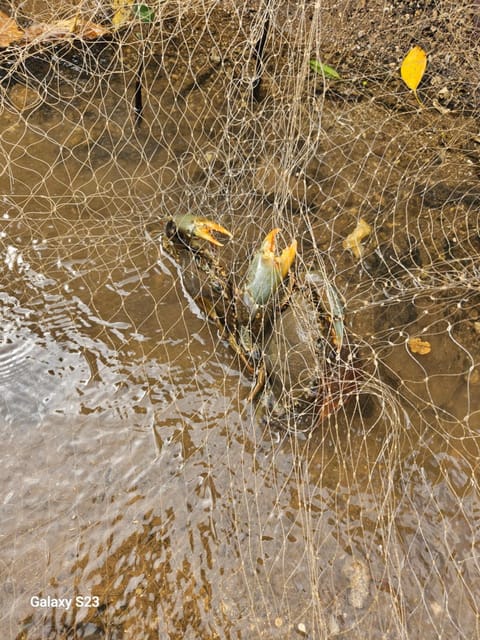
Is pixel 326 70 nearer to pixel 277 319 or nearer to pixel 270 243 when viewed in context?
pixel 270 243

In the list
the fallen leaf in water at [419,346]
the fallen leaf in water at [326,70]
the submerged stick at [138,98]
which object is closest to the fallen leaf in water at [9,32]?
the submerged stick at [138,98]

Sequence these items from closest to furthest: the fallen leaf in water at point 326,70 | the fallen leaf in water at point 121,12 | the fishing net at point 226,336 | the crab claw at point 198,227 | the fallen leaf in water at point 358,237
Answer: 1. the fishing net at point 226,336
2. the crab claw at point 198,227
3. the fallen leaf in water at point 358,237
4. the fallen leaf in water at point 121,12
5. the fallen leaf in water at point 326,70

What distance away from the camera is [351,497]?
2145 mm

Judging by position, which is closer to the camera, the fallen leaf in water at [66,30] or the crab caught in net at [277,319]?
the crab caught in net at [277,319]

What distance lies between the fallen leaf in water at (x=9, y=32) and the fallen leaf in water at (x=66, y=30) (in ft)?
0.20

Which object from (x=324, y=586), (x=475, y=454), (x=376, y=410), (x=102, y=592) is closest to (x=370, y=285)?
(x=376, y=410)

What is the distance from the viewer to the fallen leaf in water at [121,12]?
2.81 metres

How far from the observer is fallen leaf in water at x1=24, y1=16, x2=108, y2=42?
2763 mm

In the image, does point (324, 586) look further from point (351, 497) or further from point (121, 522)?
point (121, 522)

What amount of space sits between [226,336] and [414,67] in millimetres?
1850

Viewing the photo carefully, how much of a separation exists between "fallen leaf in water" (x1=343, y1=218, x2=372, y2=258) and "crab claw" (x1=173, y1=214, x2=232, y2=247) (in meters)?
0.59

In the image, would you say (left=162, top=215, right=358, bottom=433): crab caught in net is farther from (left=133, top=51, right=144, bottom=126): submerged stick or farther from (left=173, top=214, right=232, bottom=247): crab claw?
(left=133, top=51, right=144, bottom=126): submerged stick

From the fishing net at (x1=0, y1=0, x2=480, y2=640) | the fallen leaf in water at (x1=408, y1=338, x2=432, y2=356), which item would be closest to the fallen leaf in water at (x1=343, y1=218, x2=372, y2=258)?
the fishing net at (x1=0, y1=0, x2=480, y2=640)

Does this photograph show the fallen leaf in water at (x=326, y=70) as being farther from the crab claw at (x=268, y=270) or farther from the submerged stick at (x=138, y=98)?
the crab claw at (x=268, y=270)
